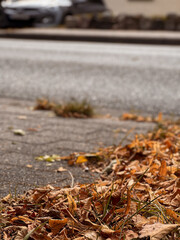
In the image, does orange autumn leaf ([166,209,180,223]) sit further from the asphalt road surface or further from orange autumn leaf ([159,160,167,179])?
the asphalt road surface

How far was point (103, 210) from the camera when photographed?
1616 mm

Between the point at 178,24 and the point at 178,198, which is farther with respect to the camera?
the point at 178,24

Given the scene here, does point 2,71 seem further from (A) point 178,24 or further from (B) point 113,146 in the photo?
(A) point 178,24

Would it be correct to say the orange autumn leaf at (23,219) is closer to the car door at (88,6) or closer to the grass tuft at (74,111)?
the grass tuft at (74,111)

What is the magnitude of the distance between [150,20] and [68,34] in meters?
3.60

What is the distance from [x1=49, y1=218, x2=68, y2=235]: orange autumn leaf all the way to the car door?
15.6 meters

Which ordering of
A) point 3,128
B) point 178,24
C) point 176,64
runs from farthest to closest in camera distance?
point 178,24 → point 176,64 → point 3,128

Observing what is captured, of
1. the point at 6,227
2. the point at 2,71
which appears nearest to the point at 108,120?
the point at 6,227

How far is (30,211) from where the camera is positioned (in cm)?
164

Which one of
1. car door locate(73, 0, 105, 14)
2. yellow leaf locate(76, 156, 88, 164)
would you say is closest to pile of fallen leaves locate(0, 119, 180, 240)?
yellow leaf locate(76, 156, 88, 164)

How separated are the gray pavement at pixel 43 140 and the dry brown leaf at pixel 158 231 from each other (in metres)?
0.68

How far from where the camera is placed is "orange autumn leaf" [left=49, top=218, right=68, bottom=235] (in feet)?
4.97

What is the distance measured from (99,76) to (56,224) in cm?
429

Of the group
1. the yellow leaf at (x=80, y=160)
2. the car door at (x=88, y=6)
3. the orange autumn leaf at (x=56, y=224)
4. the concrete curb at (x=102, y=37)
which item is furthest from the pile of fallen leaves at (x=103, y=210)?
the car door at (x=88, y=6)
